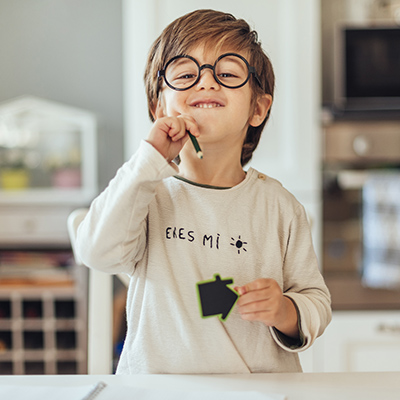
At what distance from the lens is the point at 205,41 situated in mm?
770

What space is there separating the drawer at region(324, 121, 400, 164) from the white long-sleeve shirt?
3.90 feet

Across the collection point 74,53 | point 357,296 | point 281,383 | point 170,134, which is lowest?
point 357,296

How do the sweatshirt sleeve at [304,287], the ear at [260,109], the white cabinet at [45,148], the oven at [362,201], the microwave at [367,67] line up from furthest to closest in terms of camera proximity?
the white cabinet at [45,148] < the microwave at [367,67] < the oven at [362,201] < the ear at [260,109] < the sweatshirt sleeve at [304,287]

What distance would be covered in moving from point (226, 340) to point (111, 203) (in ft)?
0.80

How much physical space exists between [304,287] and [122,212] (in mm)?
288

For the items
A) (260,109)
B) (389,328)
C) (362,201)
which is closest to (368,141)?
(362,201)

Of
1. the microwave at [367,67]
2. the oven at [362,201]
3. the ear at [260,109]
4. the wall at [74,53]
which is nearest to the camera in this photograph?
the ear at [260,109]

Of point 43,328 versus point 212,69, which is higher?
point 212,69

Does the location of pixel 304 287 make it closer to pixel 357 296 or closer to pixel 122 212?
pixel 122 212

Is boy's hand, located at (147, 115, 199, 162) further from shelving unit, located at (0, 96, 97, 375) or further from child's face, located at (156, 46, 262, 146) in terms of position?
shelving unit, located at (0, 96, 97, 375)

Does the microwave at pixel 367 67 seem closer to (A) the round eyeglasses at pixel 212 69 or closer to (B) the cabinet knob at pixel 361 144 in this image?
(B) the cabinet knob at pixel 361 144

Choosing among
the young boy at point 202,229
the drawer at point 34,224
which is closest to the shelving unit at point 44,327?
the drawer at point 34,224

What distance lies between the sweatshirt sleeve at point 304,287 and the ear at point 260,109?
0.16m

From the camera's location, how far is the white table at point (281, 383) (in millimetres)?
602
